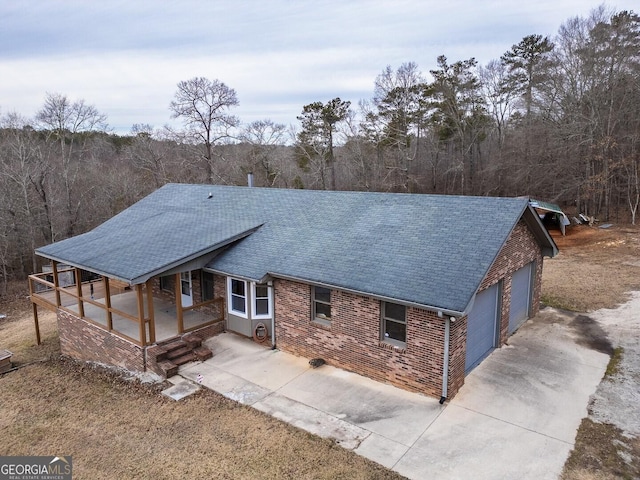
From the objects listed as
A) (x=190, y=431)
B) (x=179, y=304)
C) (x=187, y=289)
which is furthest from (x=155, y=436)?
(x=187, y=289)

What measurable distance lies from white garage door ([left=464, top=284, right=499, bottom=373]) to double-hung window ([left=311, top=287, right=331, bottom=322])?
3.43 metres

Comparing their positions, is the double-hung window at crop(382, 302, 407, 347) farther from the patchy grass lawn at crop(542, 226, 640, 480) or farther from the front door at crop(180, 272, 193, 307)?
the front door at crop(180, 272, 193, 307)

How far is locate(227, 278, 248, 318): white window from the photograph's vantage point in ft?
42.2

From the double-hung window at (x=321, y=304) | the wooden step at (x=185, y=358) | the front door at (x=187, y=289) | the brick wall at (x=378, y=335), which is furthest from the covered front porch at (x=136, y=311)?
the double-hung window at (x=321, y=304)

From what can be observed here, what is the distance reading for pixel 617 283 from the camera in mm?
18156

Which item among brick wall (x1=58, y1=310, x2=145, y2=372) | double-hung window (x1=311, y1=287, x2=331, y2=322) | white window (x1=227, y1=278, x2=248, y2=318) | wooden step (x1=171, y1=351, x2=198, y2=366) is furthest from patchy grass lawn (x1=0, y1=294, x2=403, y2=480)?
white window (x1=227, y1=278, x2=248, y2=318)

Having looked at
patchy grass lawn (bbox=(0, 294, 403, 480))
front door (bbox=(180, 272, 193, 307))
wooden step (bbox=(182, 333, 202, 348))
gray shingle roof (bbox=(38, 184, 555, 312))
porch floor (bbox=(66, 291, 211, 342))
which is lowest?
patchy grass lawn (bbox=(0, 294, 403, 480))

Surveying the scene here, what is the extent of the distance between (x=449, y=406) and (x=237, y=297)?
6739mm

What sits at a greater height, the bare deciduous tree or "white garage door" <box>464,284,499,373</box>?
the bare deciduous tree

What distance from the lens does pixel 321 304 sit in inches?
447

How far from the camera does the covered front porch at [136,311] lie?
11492 mm

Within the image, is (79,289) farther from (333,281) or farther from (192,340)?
(333,281)

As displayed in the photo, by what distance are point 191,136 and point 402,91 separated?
19.2 meters

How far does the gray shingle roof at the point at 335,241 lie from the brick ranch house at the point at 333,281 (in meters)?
0.04
